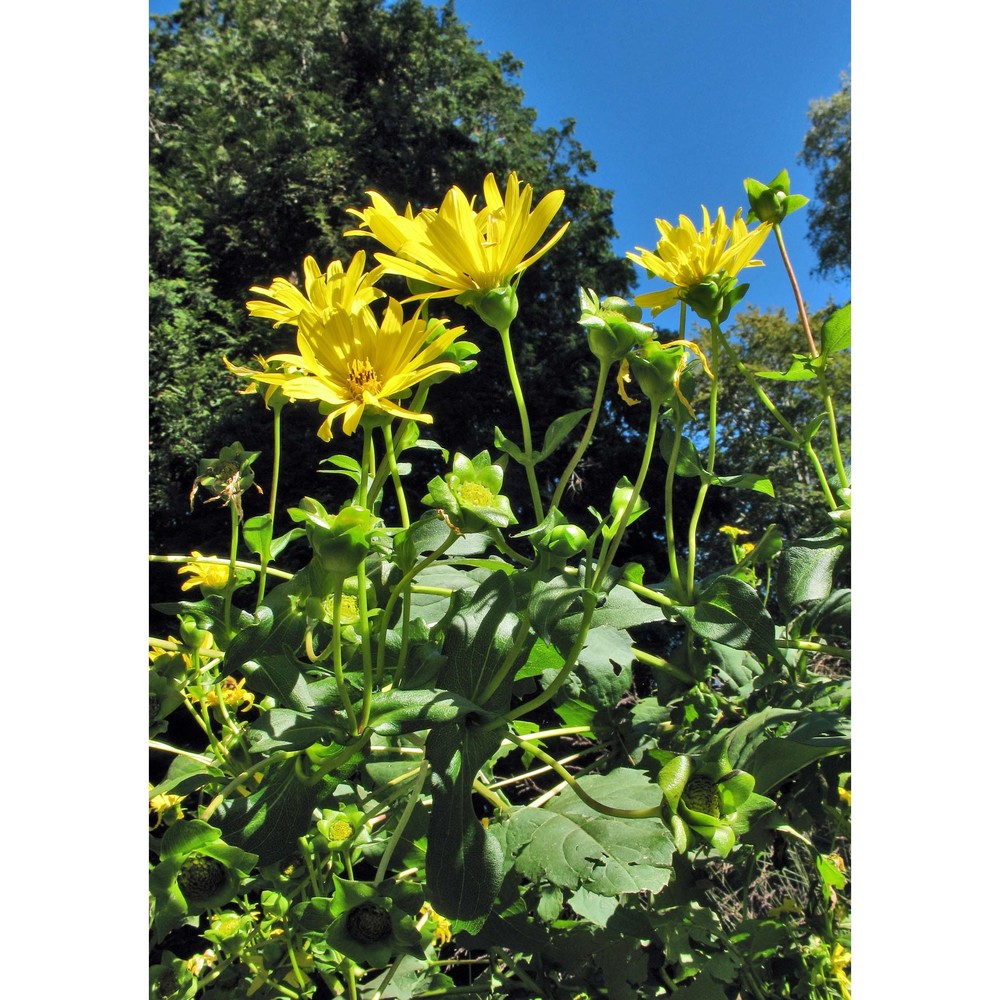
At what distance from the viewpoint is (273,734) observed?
0.28 m

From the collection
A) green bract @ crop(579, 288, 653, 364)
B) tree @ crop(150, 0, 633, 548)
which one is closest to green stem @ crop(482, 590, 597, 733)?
green bract @ crop(579, 288, 653, 364)

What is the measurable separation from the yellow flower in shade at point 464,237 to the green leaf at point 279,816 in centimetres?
21

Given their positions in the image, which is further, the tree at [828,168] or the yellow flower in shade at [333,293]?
the tree at [828,168]

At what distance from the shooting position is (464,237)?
31 centimetres

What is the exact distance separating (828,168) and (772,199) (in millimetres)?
9709

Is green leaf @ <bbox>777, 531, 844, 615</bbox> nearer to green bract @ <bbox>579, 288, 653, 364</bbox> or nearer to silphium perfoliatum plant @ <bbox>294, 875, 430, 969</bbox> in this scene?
green bract @ <bbox>579, 288, 653, 364</bbox>

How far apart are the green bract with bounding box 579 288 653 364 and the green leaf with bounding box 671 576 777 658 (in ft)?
0.37

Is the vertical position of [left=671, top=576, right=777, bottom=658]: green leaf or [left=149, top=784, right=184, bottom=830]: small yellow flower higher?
[left=671, top=576, right=777, bottom=658]: green leaf

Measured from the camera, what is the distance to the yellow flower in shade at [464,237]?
1.02ft

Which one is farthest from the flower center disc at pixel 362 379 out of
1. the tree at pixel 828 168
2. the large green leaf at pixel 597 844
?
the tree at pixel 828 168

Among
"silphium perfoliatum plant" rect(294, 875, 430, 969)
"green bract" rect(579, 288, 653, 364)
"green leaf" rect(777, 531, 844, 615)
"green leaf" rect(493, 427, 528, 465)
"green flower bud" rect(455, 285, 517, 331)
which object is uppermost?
"green flower bud" rect(455, 285, 517, 331)

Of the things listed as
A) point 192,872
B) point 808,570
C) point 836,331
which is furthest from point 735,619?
point 192,872

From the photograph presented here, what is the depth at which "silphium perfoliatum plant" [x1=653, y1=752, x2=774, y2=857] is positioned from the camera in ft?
0.88

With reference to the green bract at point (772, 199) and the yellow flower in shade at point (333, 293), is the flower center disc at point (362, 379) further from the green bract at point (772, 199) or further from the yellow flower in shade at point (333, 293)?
the green bract at point (772, 199)
